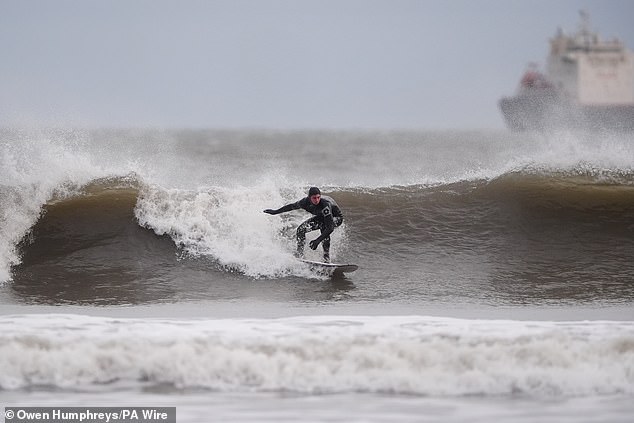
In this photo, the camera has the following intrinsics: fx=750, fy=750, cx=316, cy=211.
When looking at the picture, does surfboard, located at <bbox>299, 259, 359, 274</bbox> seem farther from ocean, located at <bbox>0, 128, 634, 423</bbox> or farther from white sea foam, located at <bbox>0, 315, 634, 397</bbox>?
white sea foam, located at <bbox>0, 315, 634, 397</bbox>

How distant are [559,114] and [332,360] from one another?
88.8 meters

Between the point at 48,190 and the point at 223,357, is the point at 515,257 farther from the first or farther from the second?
the point at 48,190

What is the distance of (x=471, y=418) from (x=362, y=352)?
1.40 m

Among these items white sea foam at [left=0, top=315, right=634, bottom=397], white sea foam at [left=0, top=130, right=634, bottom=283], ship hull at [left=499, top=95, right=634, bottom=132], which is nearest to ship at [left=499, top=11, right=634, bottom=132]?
ship hull at [left=499, top=95, right=634, bottom=132]

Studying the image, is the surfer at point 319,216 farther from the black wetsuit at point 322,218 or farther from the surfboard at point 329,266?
the surfboard at point 329,266

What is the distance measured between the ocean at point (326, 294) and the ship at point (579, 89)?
238ft

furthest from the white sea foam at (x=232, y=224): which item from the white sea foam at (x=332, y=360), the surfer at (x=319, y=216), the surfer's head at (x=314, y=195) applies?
the white sea foam at (x=332, y=360)

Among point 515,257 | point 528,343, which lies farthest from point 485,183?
point 528,343

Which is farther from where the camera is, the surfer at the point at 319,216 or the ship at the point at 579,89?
the ship at the point at 579,89

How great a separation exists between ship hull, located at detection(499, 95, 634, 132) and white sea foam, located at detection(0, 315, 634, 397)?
7587 centimetres

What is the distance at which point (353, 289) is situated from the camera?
404 inches

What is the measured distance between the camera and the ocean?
264 inches

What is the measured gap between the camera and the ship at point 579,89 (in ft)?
279

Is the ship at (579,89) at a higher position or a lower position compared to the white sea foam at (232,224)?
higher
